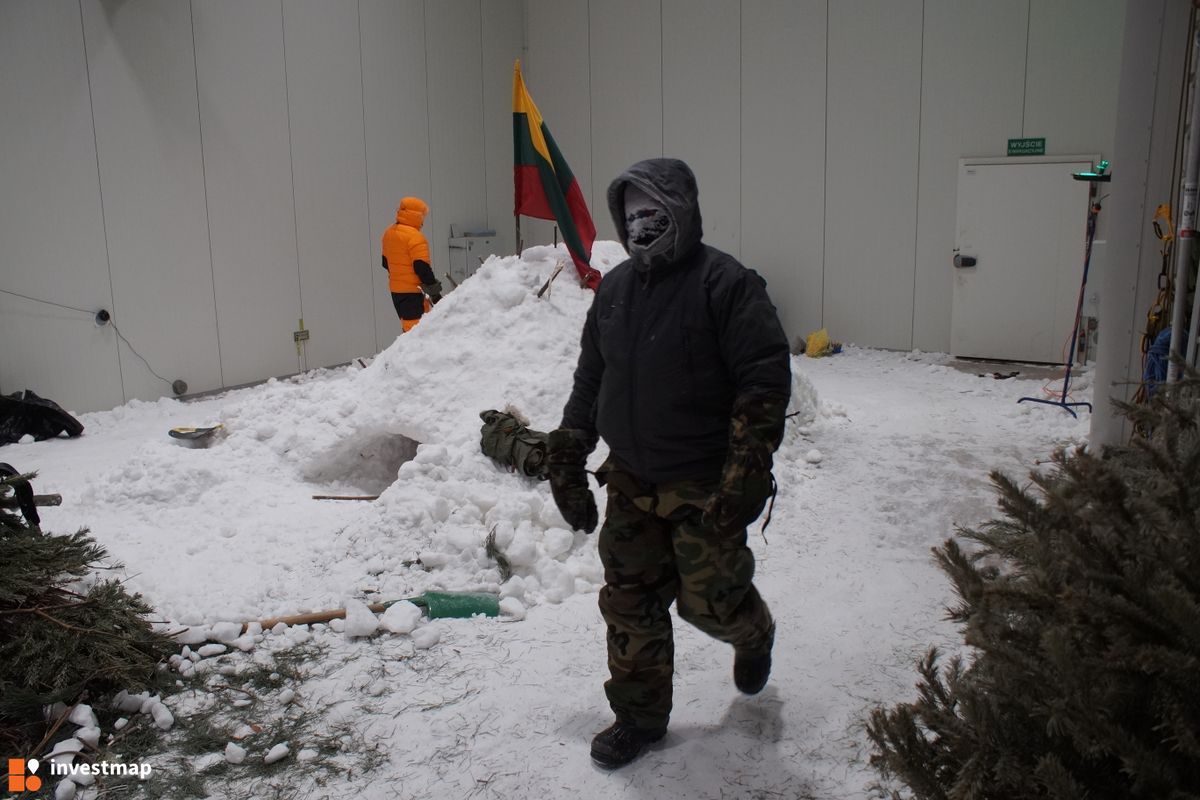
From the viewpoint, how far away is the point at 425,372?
6012mm

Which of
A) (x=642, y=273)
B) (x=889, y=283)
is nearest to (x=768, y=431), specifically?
(x=642, y=273)

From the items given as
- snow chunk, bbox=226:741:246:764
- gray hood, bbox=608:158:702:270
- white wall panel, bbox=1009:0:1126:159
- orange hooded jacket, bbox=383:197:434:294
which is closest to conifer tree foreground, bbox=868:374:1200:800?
gray hood, bbox=608:158:702:270

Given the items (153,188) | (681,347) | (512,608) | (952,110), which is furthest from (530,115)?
(952,110)

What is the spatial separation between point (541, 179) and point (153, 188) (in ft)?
13.9

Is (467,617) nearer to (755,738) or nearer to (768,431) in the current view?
(755,738)

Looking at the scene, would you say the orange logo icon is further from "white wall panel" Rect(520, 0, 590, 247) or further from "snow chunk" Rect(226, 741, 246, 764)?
"white wall panel" Rect(520, 0, 590, 247)

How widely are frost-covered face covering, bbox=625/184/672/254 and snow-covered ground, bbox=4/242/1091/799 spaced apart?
4.99 ft

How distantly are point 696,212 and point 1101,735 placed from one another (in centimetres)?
179

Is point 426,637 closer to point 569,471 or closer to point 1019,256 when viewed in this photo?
point 569,471

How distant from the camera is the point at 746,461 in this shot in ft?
8.63

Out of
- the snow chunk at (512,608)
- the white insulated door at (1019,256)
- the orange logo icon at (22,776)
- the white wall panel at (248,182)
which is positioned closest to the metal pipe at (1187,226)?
the snow chunk at (512,608)

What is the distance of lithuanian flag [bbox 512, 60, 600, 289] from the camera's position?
705cm

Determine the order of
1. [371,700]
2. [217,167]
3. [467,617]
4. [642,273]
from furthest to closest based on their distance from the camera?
[217,167], [467,617], [371,700], [642,273]

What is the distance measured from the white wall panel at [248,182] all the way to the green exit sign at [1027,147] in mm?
8072
